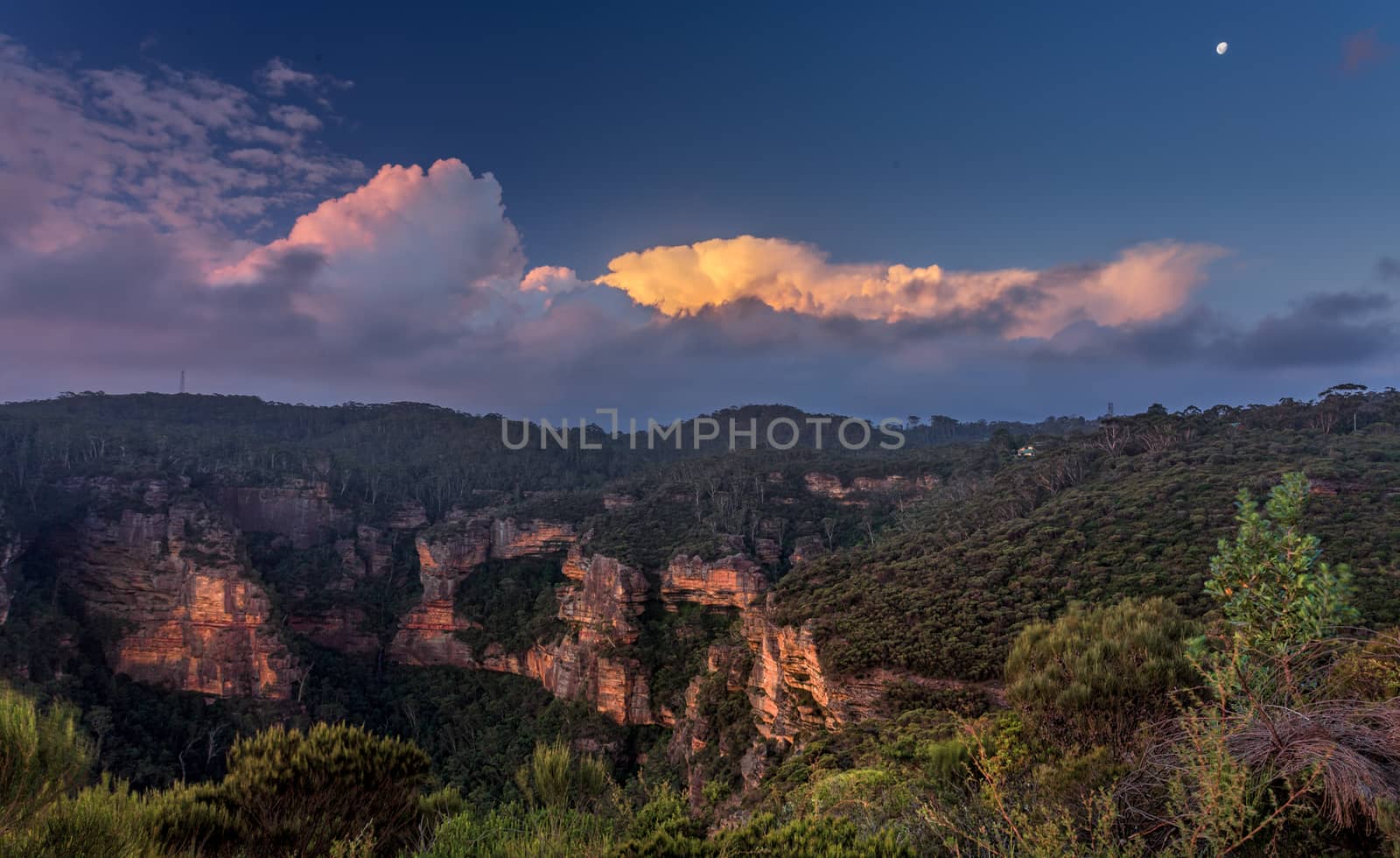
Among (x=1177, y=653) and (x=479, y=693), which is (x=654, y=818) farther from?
(x=479, y=693)

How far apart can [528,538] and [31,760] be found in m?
63.0

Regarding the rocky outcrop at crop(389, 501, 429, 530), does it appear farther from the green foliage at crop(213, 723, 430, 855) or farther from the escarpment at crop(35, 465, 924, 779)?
the green foliage at crop(213, 723, 430, 855)

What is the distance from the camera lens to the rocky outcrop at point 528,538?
68000mm

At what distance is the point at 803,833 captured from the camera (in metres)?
6.23

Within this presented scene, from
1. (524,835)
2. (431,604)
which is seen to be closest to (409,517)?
(431,604)

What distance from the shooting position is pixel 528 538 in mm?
68312

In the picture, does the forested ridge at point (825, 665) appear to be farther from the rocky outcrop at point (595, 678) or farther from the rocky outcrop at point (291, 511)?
the rocky outcrop at point (291, 511)

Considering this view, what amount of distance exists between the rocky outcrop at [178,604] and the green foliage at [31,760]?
181ft

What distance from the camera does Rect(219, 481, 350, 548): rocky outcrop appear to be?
72188 millimetres

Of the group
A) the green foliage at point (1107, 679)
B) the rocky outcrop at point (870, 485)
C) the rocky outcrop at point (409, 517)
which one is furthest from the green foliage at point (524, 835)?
the rocky outcrop at point (409, 517)

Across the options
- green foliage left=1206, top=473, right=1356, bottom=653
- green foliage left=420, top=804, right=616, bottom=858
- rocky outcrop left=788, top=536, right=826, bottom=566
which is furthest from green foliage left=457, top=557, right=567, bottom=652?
green foliage left=1206, top=473, right=1356, bottom=653

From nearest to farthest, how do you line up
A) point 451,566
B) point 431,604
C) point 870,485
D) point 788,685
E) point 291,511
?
1. point 788,685
2. point 431,604
3. point 451,566
4. point 870,485
5. point 291,511

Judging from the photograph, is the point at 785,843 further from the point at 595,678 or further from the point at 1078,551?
the point at 595,678

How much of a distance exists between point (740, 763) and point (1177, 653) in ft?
81.7
